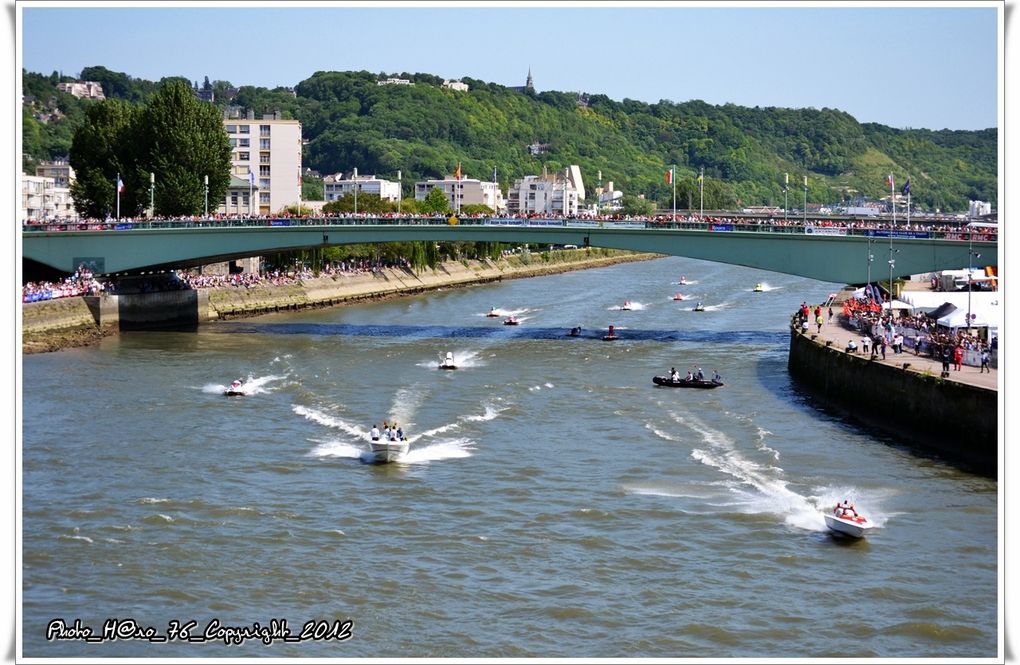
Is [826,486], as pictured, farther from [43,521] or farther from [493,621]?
[43,521]

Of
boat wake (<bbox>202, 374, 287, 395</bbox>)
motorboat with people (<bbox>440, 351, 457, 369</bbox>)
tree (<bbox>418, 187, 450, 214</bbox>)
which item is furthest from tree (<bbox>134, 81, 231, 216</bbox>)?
boat wake (<bbox>202, 374, 287, 395</bbox>)

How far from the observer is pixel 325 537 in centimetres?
4144

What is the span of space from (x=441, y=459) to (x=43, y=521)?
49.4 ft

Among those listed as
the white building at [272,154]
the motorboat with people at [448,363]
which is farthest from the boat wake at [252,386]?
the white building at [272,154]

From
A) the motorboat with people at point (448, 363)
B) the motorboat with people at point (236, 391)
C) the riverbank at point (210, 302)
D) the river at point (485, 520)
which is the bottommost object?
the river at point (485, 520)

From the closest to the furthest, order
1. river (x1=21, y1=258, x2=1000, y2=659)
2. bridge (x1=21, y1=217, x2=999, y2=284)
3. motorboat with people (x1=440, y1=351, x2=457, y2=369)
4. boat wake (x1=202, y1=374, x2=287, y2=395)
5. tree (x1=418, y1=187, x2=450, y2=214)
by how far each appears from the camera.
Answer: river (x1=21, y1=258, x2=1000, y2=659) < boat wake (x1=202, y1=374, x2=287, y2=395) < motorboat with people (x1=440, y1=351, x2=457, y2=369) < bridge (x1=21, y1=217, x2=999, y2=284) < tree (x1=418, y1=187, x2=450, y2=214)

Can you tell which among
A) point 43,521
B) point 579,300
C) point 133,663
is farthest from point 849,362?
point 579,300

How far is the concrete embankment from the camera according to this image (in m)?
50.7

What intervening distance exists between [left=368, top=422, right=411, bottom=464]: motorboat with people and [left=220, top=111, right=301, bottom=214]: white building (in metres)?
140

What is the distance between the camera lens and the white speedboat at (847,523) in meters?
41.3

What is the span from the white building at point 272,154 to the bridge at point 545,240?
8498 cm

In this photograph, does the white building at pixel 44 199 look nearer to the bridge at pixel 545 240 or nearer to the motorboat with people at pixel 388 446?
the bridge at pixel 545 240

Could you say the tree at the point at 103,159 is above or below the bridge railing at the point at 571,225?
above

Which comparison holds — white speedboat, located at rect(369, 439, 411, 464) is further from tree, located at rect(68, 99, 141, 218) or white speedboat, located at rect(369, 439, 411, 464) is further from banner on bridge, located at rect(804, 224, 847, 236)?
tree, located at rect(68, 99, 141, 218)
